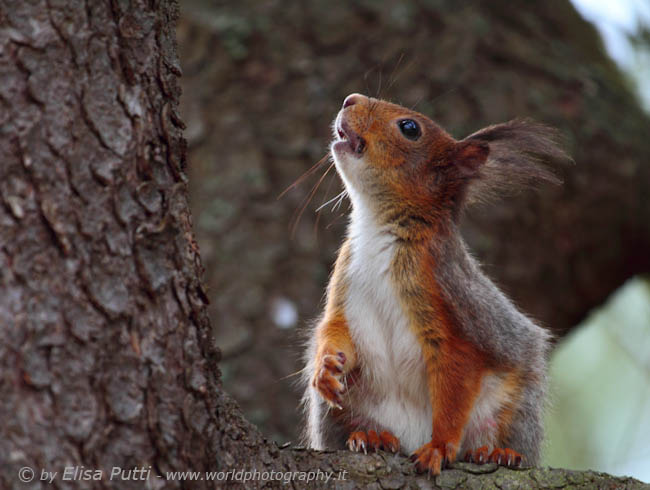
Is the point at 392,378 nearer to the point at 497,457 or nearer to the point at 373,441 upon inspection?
the point at 373,441

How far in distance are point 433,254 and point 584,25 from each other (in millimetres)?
3915

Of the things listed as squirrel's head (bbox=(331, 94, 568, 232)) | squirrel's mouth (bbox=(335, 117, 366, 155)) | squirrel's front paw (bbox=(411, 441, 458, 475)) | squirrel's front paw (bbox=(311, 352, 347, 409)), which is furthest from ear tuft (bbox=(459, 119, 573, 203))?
squirrel's front paw (bbox=(411, 441, 458, 475))

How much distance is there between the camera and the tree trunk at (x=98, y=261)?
1.83 metres

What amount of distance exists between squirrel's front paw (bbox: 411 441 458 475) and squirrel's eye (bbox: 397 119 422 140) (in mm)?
1515

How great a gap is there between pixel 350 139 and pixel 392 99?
1742 mm

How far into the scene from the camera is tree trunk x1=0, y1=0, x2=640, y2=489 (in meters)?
1.83

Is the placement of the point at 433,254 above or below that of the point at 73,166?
below

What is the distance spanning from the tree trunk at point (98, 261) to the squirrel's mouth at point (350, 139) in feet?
5.06

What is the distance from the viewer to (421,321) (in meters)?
3.26

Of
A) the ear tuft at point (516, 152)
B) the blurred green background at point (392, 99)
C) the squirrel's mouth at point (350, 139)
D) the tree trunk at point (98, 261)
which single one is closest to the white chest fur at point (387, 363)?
the squirrel's mouth at point (350, 139)

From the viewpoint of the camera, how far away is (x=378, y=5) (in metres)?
5.78

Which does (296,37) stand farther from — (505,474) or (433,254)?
(505,474)

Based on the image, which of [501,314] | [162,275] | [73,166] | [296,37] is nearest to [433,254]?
[501,314]

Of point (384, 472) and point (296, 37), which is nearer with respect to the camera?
point (384, 472)
